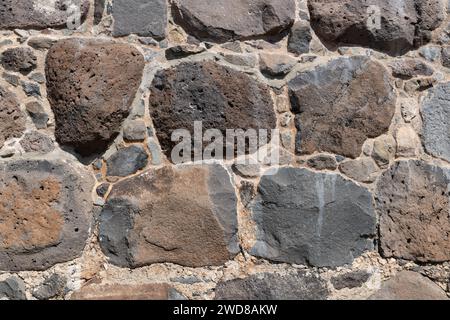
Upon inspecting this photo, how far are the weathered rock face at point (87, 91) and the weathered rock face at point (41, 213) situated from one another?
117 millimetres

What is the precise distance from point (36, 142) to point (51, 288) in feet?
1.56

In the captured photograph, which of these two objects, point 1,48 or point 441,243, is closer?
point 1,48

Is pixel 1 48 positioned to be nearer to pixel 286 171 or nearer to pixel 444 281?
pixel 286 171

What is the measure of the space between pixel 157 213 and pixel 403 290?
2.97 ft

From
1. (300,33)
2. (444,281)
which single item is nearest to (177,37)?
(300,33)

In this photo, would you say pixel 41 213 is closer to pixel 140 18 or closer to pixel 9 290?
pixel 9 290

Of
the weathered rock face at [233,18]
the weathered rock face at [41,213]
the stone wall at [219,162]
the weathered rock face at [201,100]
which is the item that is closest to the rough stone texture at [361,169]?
the stone wall at [219,162]

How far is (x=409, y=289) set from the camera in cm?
205

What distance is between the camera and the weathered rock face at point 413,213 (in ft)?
6.72

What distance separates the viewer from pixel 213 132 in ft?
6.45

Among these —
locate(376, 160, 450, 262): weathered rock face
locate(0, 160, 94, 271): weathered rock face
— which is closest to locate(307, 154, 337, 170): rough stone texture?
locate(376, 160, 450, 262): weathered rock face

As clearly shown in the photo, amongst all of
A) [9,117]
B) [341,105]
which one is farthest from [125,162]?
[341,105]

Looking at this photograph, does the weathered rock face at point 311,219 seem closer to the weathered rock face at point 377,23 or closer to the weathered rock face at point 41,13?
the weathered rock face at point 377,23

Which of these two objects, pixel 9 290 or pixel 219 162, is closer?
pixel 9 290
